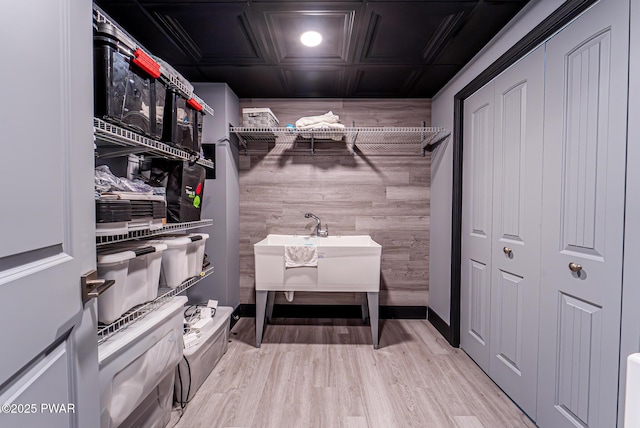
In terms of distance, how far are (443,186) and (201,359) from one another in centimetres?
230

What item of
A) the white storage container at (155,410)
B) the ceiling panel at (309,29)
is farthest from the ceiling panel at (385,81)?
the white storage container at (155,410)

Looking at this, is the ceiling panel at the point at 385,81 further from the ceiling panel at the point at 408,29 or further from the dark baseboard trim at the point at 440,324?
the dark baseboard trim at the point at 440,324

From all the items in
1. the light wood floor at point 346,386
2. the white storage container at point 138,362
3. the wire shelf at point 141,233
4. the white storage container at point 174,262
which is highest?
the wire shelf at point 141,233

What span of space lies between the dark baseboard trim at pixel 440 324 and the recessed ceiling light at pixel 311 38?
2410 millimetres

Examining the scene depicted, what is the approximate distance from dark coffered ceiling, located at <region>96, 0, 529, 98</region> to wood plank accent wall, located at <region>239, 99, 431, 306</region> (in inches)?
12.5

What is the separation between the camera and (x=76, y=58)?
27.0 inches

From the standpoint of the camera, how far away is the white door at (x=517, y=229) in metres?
1.49

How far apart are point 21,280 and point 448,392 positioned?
2074 mm

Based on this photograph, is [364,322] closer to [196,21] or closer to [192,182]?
[192,182]

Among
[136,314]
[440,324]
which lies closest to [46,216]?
[136,314]

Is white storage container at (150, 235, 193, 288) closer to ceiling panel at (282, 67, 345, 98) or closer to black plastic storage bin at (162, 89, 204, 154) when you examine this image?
black plastic storage bin at (162, 89, 204, 154)

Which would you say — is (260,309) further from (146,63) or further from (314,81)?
(314,81)

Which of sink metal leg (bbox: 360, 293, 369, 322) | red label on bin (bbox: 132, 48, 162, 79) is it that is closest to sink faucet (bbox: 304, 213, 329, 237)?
sink metal leg (bbox: 360, 293, 369, 322)

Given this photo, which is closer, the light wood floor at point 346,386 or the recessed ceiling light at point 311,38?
the light wood floor at point 346,386
